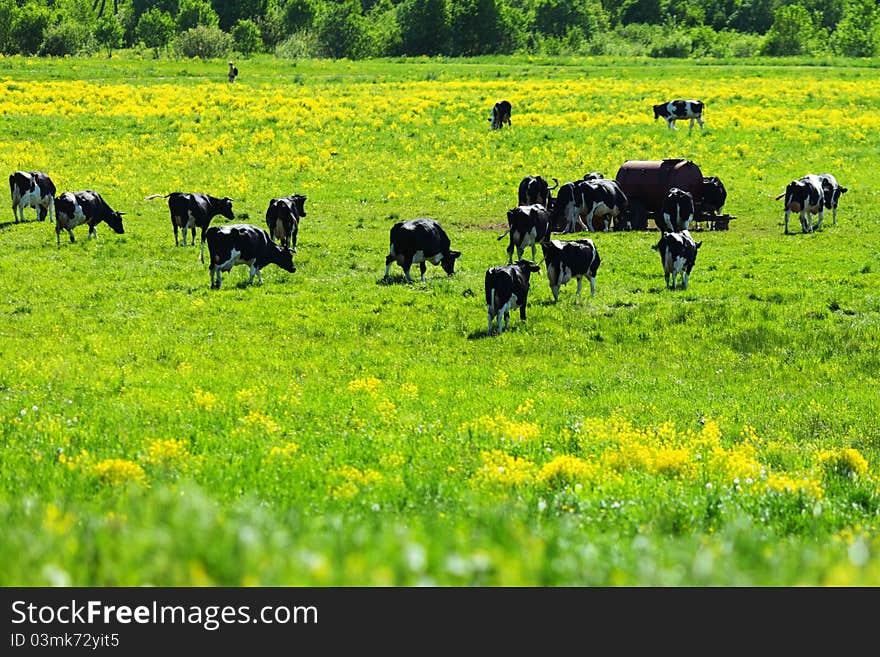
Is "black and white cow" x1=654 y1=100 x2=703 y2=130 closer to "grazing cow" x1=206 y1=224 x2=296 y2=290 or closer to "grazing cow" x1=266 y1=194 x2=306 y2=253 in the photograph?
"grazing cow" x1=266 y1=194 x2=306 y2=253

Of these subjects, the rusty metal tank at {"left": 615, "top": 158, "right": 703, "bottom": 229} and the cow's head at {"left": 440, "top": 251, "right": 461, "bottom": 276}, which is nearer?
the cow's head at {"left": 440, "top": 251, "right": 461, "bottom": 276}

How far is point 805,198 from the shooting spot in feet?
105

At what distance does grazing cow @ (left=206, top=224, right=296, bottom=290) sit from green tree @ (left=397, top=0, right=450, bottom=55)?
10484 cm

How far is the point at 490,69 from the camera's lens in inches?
3366

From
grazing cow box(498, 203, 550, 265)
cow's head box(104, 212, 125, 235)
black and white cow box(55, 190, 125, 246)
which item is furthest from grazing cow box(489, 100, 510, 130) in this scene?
black and white cow box(55, 190, 125, 246)

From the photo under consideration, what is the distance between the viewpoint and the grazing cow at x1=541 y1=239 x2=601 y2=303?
2194 centimetres

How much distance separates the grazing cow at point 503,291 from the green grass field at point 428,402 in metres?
0.47

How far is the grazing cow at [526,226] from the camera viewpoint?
2734 cm

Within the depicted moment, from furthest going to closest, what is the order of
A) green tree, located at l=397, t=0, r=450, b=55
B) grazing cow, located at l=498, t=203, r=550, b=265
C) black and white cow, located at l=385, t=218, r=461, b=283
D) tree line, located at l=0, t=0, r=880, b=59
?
green tree, located at l=397, t=0, r=450, b=55 → tree line, located at l=0, t=0, r=880, b=59 → grazing cow, located at l=498, t=203, r=550, b=265 → black and white cow, located at l=385, t=218, r=461, b=283

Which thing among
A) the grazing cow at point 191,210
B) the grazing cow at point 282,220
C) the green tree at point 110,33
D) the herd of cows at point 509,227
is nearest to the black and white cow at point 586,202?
the herd of cows at point 509,227

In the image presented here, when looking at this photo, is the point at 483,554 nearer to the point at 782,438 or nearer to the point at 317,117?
the point at 782,438

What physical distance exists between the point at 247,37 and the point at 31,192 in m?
108
